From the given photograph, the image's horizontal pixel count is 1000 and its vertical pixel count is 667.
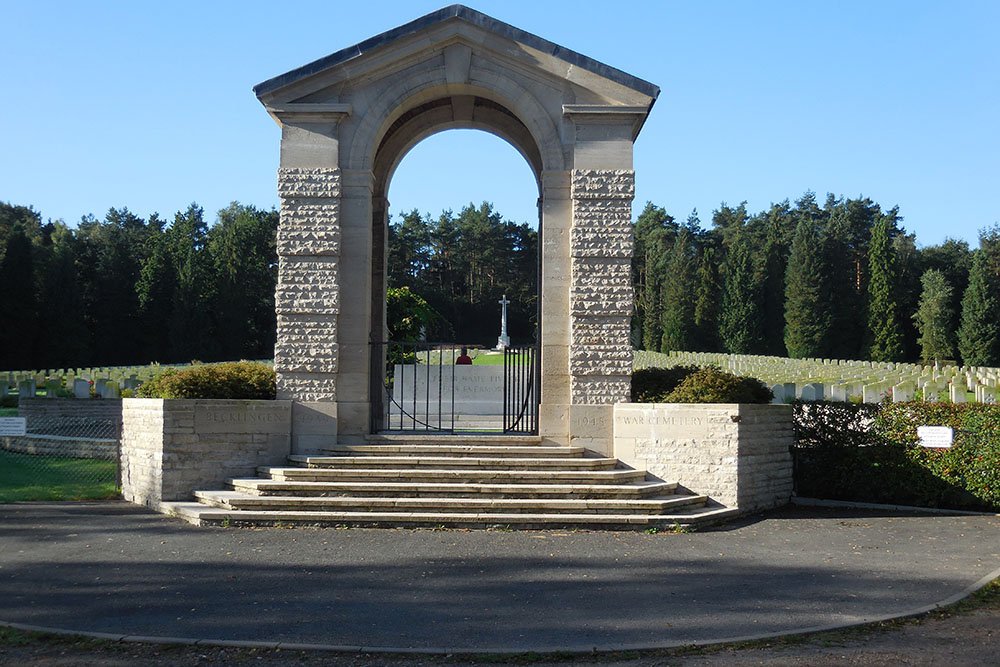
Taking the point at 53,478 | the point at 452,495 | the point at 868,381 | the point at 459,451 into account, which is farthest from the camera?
the point at 868,381

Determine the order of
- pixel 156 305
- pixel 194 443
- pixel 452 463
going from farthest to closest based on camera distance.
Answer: pixel 156 305, pixel 452 463, pixel 194 443

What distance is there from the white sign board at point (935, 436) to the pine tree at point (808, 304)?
4982 cm

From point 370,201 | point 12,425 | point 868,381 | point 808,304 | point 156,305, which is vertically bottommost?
point 12,425

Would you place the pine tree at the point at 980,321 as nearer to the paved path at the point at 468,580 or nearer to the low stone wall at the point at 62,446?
the paved path at the point at 468,580

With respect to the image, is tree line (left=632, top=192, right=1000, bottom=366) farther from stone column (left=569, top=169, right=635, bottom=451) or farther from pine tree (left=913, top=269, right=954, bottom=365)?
stone column (left=569, top=169, right=635, bottom=451)

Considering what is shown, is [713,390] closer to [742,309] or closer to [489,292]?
[489,292]

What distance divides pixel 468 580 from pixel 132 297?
193 feet

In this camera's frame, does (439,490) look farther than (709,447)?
No

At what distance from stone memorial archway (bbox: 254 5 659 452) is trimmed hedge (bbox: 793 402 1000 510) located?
132 inches

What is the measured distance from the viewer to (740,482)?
11.6 metres

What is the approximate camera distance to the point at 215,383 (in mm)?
12383

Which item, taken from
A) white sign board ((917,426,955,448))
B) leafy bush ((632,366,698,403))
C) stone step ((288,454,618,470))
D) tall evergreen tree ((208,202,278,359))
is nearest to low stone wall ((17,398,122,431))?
stone step ((288,454,618,470))

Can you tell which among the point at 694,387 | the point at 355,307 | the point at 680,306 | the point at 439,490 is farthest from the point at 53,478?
the point at 680,306

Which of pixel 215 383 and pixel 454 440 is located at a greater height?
pixel 215 383
